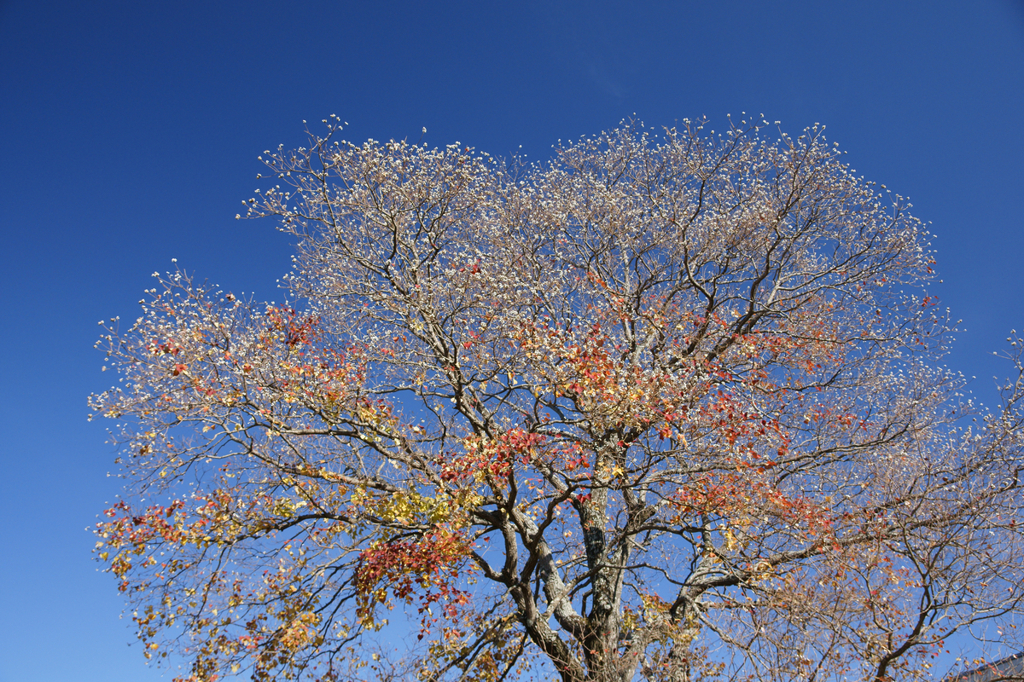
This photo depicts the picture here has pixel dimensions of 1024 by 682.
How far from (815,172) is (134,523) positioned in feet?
43.4

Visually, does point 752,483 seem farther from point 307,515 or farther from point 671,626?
point 307,515

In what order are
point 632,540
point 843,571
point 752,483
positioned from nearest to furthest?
A: 1. point 843,571
2. point 752,483
3. point 632,540

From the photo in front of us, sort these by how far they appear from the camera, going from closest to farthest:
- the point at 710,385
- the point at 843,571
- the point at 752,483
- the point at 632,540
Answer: the point at 843,571
the point at 752,483
the point at 710,385
the point at 632,540

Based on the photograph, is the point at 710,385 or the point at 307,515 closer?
the point at 307,515

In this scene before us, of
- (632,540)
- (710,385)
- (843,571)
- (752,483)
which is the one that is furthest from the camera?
(632,540)

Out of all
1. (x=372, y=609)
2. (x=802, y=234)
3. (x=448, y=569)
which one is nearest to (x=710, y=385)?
(x=802, y=234)

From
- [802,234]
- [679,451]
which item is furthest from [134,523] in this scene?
[802,234]

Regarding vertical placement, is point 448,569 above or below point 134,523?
below

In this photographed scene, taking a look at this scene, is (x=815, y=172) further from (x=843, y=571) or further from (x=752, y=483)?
(x=843, y=571)

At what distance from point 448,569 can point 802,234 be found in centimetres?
951

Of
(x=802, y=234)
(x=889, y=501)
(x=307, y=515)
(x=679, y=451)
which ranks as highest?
(x=802, y=234)

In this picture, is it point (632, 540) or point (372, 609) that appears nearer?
point (372, 609)

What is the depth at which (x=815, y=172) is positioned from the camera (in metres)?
11.2

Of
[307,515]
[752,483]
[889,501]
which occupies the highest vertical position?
[307,515]
